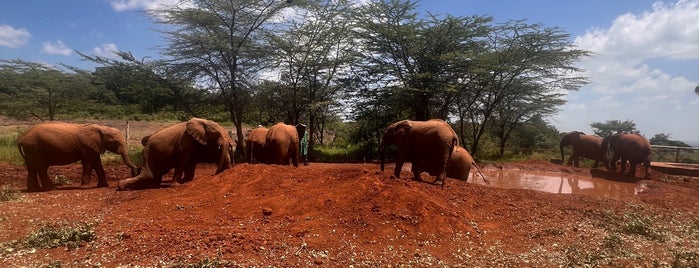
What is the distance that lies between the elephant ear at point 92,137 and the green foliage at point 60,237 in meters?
4.78

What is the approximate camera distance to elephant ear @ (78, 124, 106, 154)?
9.92 metres

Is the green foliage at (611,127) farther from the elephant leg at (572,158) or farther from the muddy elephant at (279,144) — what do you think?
the muddy elephant at (279,144)

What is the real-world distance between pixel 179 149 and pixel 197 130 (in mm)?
627

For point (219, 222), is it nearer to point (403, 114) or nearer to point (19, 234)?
point (19, 234)

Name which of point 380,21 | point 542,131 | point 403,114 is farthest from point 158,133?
point 542,131

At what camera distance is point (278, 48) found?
59.7ft

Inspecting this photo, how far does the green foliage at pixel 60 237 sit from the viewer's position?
17.1 feet

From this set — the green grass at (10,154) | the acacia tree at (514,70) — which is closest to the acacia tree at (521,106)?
the acacia tree at (514,70)

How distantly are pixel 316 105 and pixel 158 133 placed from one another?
30.6 feet

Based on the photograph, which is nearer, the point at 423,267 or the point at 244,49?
the point at 423,267

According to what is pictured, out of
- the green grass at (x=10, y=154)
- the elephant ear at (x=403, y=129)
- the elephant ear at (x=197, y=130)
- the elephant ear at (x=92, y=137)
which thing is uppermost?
the elephant ear at (x=403, y=129)

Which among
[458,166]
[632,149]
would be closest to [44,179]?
[458,166]

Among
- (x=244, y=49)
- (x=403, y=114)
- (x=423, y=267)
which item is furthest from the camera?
(x=403, y=114)

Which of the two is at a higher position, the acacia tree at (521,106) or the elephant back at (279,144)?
the acacia tree at (521,106)
